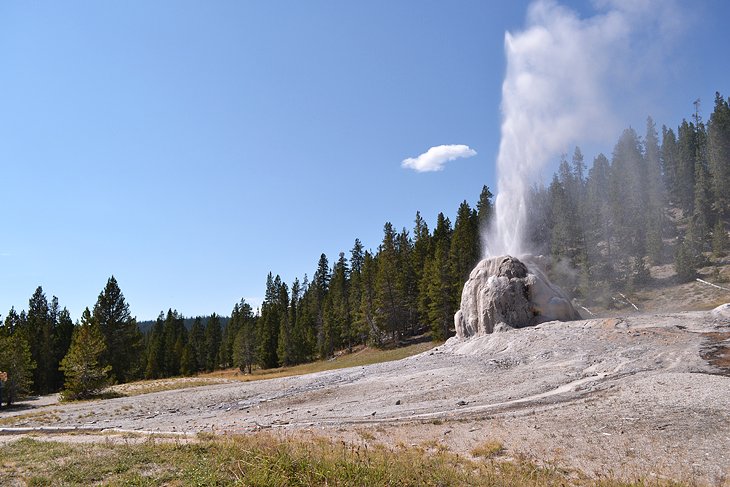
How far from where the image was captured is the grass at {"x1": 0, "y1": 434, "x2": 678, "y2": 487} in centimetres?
740

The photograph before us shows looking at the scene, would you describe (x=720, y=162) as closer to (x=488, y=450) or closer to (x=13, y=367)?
(x=488, y=450)

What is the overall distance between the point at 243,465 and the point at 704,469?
986 cm

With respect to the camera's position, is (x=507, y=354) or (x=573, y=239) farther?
(x=573, y=239)

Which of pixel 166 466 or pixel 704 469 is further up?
pixel 166 466

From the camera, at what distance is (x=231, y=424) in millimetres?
17688

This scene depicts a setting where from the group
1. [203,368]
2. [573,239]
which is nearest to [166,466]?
[573,239]

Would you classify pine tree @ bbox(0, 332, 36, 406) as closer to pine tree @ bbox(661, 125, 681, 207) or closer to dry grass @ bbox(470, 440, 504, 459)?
dry grass @ bbox(470, 440, 504, 459)

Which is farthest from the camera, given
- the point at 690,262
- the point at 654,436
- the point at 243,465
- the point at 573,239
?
the point at 573,239

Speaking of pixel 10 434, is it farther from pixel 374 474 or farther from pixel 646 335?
pixel 646 335

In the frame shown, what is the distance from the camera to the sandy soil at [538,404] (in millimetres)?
11352

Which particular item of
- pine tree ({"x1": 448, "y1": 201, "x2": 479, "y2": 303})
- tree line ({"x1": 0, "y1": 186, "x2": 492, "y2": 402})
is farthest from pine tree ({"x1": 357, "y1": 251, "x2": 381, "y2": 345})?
pine tree ({"x1": 448, "y1": 201, "x2": 479, "y2": 303})

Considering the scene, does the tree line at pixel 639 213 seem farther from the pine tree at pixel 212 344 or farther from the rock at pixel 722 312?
the pine tree at pixel 212 344

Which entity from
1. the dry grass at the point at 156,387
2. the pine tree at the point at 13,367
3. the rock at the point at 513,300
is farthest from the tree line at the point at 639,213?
the pine tree at the point at 13,367

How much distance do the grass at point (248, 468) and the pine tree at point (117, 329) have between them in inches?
2212
